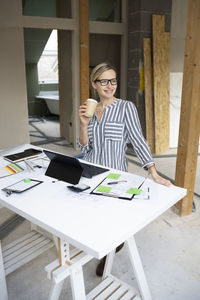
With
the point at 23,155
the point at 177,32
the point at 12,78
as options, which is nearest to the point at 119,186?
the point at 23,155

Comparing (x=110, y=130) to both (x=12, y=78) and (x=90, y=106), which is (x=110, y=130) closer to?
(x=90, y=106)

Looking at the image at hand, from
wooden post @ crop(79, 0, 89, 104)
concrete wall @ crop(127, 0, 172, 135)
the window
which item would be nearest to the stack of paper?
wooden post @ crop(79, 0, 89, 104)

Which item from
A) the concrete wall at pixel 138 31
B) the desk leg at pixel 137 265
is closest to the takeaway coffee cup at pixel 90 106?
the desk leg at pixel 137 265

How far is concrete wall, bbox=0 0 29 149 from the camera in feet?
14.2

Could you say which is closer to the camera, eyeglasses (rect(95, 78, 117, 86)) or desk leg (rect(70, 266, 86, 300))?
desk leg (rect(70, 266, 86, 300))

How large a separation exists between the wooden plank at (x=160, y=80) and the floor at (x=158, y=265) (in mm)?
2229

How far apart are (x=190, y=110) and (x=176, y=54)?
9.81 feet

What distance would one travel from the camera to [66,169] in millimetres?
1763

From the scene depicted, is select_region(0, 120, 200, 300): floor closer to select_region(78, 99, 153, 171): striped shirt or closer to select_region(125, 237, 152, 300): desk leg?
select_region(125, 237, 152, 300): desk leg

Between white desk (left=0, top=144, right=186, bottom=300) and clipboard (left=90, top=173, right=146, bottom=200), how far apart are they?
43mm

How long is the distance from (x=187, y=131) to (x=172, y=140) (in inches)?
110

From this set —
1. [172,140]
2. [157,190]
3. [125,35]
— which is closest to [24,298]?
[157,190]

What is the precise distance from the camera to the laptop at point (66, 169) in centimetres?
167

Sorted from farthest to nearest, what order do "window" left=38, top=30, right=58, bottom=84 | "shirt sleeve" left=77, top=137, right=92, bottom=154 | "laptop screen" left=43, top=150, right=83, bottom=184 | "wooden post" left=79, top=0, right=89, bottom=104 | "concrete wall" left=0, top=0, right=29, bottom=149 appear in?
"window" left=38, top=30, right=58, bottom=84 → "wooden post" left=79, top=0, right=89, bottom=104 → "concrete wall" left=0, top=0, right=29, bottom=149 → "shirt sleeve" left=77, top=137, right=92, bottom=154 → "laptop screen" left=43, top=150, right=83, bottom=184
